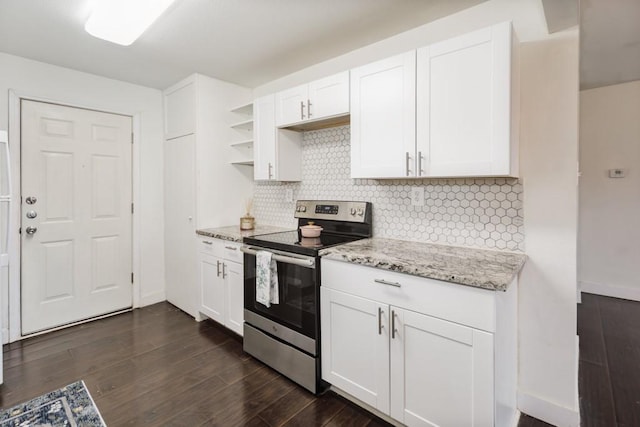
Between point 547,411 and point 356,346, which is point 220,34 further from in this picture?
point 547,411

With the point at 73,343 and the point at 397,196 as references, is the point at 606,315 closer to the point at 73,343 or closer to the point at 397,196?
the point at 397,196

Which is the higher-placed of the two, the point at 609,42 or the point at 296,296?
the point at 609,42

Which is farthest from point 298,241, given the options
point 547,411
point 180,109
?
point 180,109

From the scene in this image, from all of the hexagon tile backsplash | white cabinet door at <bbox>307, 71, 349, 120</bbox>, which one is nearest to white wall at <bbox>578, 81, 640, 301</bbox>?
the hexagon tile backsplash

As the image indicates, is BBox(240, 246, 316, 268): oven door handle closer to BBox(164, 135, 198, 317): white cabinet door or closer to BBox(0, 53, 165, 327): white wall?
BBox(164, 135, 198, 317): white cabinet door

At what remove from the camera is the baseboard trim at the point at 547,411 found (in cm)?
168

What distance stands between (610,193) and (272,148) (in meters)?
3.99

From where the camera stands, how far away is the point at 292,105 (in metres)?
2.52

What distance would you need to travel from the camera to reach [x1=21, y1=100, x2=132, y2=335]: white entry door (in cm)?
279

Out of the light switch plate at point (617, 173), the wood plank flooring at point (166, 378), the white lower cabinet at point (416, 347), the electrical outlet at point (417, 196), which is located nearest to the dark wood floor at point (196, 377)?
the wood plank flooring at point (166, 378)

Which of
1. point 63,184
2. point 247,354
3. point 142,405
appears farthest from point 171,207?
point 142,405

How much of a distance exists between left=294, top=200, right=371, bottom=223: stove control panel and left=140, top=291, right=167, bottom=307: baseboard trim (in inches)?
76.5

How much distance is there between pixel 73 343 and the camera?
8.75ft

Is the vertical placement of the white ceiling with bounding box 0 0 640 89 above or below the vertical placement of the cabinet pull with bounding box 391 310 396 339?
above
